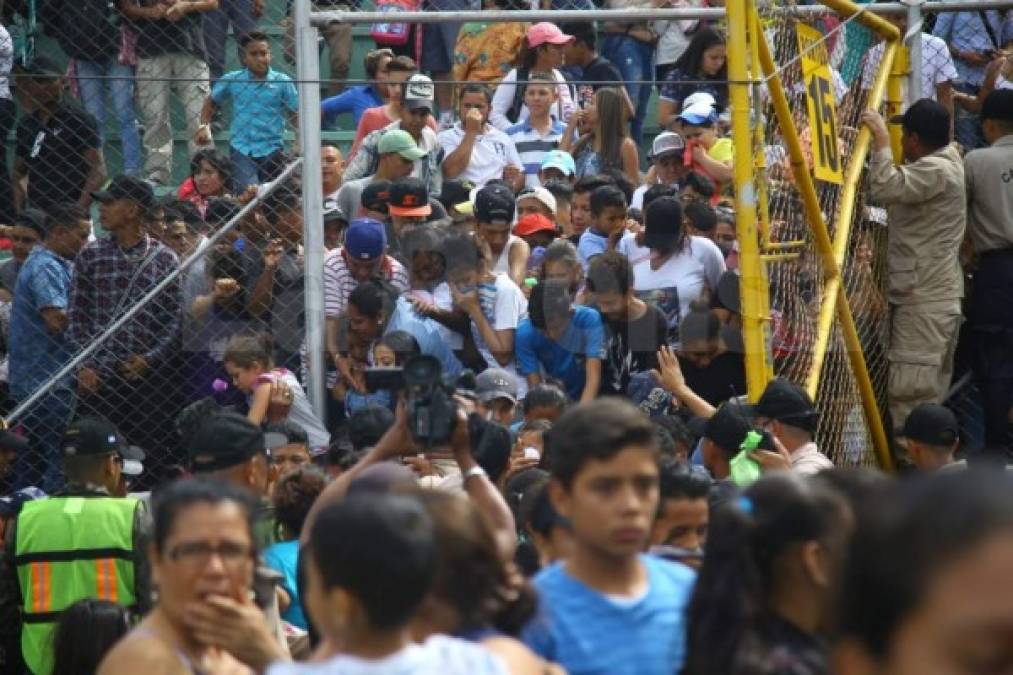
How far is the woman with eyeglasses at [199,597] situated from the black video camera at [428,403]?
2.41ft

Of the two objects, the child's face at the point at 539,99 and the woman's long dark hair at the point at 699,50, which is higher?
the woman's long dark hair at the point at 699,50

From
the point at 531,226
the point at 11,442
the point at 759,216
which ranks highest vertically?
the point at 759,216

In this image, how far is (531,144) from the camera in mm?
12141

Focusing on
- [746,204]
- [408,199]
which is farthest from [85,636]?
[408,199]

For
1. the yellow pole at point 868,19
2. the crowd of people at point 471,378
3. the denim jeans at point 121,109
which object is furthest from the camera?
the denim jeans at point 121,109

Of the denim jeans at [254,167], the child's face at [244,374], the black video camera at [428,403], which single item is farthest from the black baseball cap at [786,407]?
the denim jeans at [254,167]

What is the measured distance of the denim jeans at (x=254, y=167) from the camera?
380 inches

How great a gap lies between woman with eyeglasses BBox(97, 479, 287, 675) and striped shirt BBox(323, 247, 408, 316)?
206 inches

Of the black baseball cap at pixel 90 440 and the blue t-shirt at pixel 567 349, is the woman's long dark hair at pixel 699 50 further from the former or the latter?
the black baseball cap at pixel 90 440

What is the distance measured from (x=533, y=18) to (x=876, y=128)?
1.72 metres

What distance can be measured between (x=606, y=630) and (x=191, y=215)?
649cm

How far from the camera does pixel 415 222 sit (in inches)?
392

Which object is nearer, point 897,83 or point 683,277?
point 683,277

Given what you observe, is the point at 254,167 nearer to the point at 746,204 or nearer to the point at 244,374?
the point at 244,374
